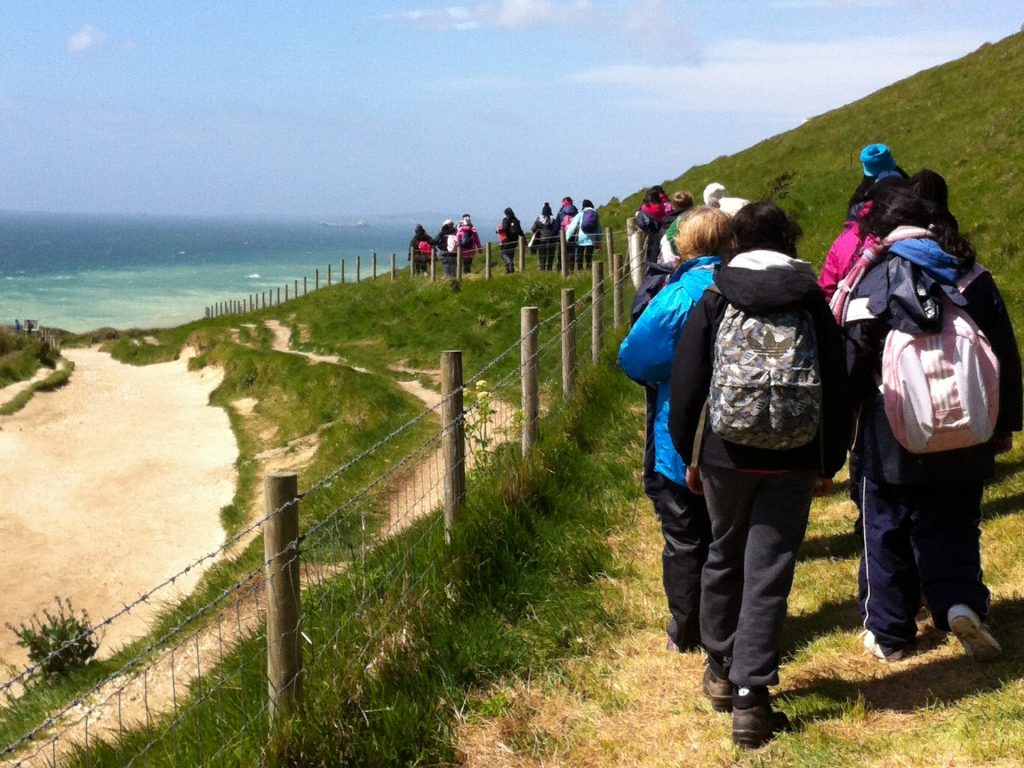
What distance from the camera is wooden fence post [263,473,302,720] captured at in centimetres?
390

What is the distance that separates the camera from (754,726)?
4023mm

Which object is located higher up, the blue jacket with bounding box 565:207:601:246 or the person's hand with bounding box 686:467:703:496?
the blue jacket with bounding box 565:207:601:246

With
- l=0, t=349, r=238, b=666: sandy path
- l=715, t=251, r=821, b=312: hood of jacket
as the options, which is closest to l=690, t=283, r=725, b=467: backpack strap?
l=715, t=251, r=821, b=312: hood of jacket

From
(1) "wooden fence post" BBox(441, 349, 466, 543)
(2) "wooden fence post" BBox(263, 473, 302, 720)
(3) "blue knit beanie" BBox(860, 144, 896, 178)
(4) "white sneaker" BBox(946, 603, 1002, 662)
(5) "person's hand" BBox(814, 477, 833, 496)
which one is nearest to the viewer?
(2) "wooden fence post" BBox(263, 473, 302, 720)

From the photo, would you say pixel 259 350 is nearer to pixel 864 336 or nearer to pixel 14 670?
pixel 14 670

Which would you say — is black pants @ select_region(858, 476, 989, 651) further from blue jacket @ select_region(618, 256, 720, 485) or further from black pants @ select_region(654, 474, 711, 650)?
blue jacket @ select_region(618, 256, 720, 485)

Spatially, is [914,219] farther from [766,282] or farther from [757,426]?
[757,426]

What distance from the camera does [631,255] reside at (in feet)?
49.1

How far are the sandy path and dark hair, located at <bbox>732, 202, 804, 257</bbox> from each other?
8947 mm

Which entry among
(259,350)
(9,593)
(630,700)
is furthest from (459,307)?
(630,700)

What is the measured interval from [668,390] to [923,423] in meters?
1.03

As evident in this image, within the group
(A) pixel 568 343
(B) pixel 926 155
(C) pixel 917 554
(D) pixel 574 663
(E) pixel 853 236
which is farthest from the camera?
(B) pixel 926 155

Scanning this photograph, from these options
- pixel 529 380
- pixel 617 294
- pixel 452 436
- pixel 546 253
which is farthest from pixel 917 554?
pixel 546 253

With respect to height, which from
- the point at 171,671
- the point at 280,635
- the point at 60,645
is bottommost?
the point at 60,645
